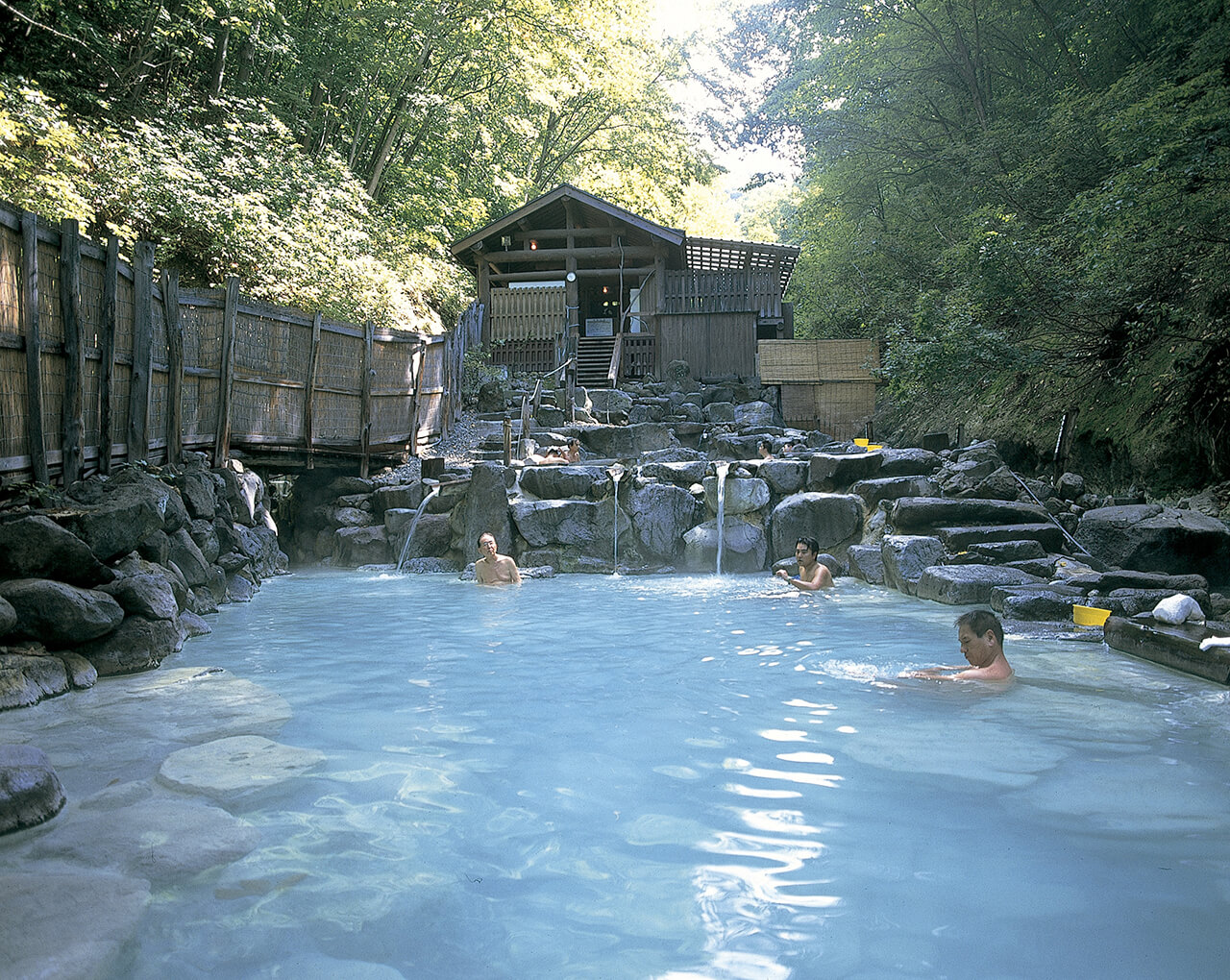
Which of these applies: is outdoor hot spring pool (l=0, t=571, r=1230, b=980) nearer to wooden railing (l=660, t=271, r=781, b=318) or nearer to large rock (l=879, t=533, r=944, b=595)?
large rock (l=879, t=533, r=944, b=595)

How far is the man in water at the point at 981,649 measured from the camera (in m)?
4.85

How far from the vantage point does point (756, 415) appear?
1734cm

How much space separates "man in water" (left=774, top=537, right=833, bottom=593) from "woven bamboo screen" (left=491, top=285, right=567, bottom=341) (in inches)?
559

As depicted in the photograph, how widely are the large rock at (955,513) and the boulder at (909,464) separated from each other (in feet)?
4.92

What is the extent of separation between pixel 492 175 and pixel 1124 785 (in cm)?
2257

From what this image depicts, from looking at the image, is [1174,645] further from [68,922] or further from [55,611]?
[55,611]

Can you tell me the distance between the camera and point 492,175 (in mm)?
22750

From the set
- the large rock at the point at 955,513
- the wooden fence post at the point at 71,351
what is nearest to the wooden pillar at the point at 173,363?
the wooden fence post at the point at 71,351

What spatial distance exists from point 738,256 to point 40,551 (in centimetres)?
1936

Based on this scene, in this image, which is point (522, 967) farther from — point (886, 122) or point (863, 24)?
point (863, 24)

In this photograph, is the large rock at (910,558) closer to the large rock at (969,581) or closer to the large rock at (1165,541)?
the large rock at (969,581)

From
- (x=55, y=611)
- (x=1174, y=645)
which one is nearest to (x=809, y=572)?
(x=1174, y=645)

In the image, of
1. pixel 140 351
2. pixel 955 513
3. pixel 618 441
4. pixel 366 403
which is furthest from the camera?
pixel 618 441

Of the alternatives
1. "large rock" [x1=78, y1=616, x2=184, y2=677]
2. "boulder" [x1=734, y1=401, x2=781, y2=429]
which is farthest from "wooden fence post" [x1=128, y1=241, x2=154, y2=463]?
"boulder" [x1=734, y1=401, x2=781, y2=429]
